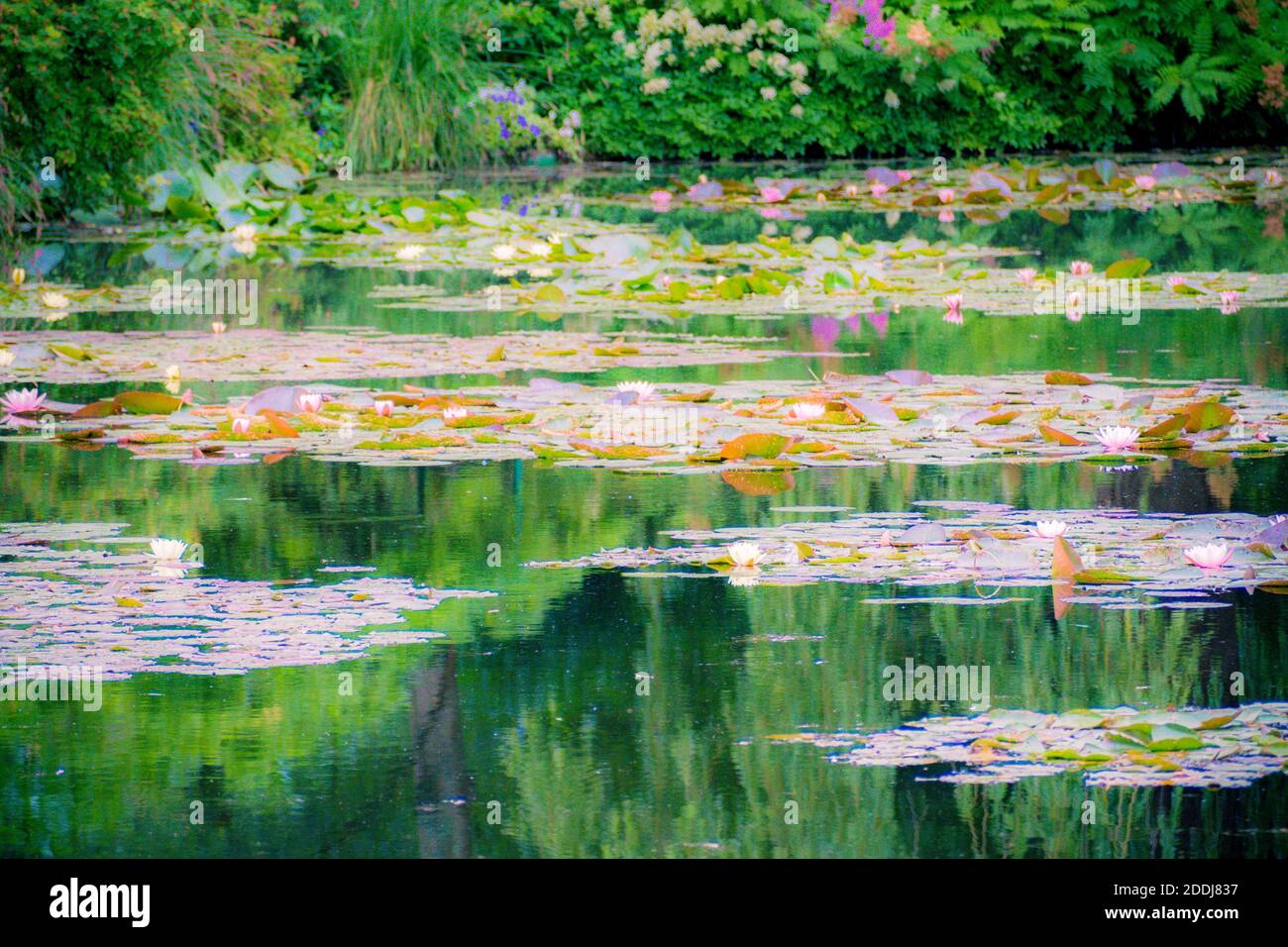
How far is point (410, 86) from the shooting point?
17.0m

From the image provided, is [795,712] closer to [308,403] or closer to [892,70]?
[308,403]

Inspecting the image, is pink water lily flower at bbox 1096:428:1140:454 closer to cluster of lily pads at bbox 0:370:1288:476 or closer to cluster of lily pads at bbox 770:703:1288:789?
cluster of lily pads at bbox 0:370:1288:476

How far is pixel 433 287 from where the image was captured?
938 cm

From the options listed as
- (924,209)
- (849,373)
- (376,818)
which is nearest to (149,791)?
(376,818)

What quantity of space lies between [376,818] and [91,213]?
991cm

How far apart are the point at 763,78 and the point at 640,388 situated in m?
12.6

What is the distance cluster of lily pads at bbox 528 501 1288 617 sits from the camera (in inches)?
162

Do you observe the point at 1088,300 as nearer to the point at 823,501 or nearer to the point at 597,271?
the point at 597,271

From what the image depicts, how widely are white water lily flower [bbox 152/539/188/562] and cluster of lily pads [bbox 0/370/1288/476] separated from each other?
1142 mm

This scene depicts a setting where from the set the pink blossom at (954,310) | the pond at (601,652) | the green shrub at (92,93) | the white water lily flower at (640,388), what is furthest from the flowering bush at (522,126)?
the white water lily flower at (640,388)

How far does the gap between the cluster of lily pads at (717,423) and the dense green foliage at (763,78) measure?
893 centimetres

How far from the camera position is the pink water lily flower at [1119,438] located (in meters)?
5.28

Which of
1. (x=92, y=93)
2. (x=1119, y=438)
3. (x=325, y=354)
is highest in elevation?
(x=92, y=93)

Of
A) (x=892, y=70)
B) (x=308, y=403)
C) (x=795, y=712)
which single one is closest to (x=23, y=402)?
(x=308, y=403)
